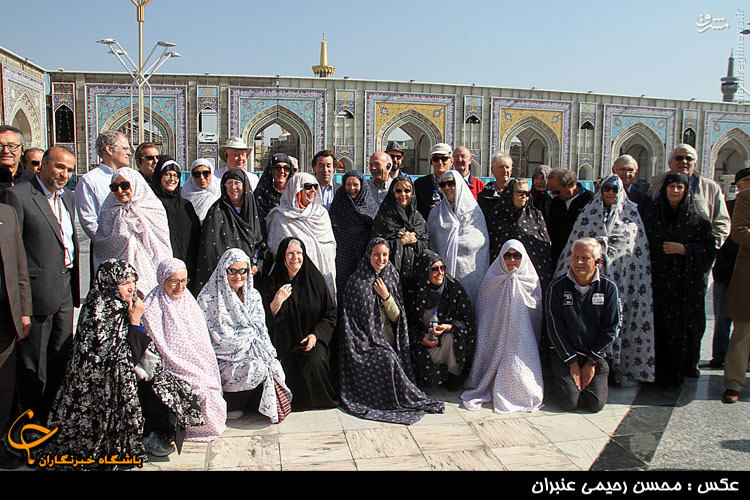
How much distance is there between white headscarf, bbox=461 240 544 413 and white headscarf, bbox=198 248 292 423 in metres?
1.11

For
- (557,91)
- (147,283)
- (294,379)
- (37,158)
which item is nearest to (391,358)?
(294,379)

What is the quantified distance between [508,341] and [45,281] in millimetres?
2485

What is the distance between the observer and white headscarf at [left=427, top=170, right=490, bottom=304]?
11.4 feet

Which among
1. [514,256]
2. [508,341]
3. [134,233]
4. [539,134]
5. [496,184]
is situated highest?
[539,134]

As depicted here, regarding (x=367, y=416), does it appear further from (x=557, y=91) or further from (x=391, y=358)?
(x=557, y=91)

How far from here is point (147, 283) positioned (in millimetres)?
2906

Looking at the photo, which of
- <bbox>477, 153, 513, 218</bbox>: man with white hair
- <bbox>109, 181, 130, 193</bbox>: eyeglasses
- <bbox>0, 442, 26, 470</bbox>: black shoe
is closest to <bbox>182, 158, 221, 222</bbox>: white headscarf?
<bbox>109, 181, 130, 193</bbox>: eyeglasses

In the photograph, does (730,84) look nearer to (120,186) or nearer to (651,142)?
(651,142)

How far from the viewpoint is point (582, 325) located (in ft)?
10.1

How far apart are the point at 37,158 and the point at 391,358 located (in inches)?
113

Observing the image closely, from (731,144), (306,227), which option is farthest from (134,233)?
(731,144)

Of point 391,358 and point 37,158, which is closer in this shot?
point 391,358

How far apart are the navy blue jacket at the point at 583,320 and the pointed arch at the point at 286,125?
14.6 metres
